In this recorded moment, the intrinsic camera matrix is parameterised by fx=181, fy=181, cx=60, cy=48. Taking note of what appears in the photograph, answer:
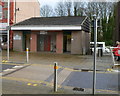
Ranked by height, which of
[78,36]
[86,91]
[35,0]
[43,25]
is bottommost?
[86,91]

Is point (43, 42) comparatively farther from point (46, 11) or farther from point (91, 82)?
point (46, 11)

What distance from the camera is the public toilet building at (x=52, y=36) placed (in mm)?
20625

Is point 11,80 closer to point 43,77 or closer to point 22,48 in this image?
point 43,77

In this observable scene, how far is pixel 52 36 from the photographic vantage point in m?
23.2

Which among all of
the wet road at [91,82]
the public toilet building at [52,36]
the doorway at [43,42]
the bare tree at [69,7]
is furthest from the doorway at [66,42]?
the bare tree at [69,7]

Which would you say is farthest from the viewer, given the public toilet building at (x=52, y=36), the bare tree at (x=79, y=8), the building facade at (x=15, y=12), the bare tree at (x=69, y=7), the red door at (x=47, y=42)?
the bare tree at (x=69, y=7)

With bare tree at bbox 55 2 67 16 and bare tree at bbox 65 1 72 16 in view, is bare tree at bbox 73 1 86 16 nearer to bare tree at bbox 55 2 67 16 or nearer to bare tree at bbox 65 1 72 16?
bare tree at bbox 65 1 72 16

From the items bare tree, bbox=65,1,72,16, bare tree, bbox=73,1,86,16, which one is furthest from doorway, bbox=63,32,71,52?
bare tree, bbox=65,1,72,16

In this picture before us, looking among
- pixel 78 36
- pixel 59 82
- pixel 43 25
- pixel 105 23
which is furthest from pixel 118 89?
pixel 105 23

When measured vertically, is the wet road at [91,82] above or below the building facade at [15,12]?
below

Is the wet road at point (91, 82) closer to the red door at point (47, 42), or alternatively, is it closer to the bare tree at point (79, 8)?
the red door at point (47, 42)

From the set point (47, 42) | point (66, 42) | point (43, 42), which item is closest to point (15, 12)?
point (43, 42)

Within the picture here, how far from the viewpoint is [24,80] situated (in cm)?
760

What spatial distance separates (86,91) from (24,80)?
275 cm
